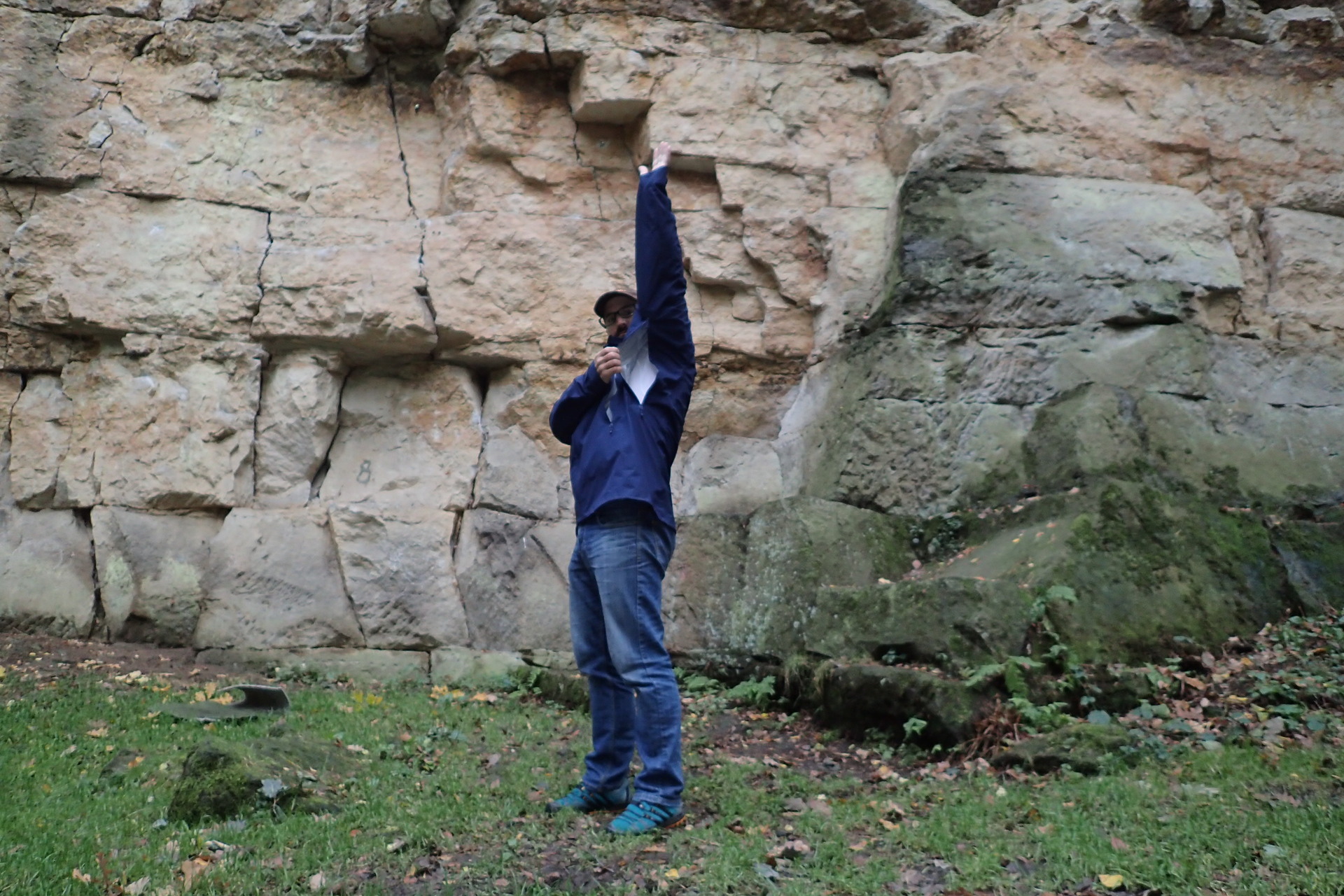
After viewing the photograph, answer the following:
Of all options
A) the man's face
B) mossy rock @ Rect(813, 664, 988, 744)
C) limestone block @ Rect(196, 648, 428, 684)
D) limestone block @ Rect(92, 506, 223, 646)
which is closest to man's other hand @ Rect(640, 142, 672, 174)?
the man's face

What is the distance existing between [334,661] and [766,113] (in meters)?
5.30

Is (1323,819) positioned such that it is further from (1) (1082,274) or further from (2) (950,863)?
(1) (1082,274)

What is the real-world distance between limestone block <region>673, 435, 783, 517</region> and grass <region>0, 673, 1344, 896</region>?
299 centimetres

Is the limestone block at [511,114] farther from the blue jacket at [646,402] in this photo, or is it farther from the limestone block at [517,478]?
the blue jacket at [646,402]

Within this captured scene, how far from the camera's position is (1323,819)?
356 cm

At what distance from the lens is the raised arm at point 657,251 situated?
4.11m

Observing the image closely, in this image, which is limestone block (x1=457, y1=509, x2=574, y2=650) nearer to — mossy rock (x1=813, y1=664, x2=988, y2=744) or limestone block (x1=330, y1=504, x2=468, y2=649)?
limestone block (x1=330, y1=504, x2=468, y2=649)

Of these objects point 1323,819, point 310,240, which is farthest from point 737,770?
point 310,240

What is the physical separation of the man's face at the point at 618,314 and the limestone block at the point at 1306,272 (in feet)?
18.7

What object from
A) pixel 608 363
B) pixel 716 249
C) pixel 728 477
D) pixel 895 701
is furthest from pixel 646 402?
pixel 716 249

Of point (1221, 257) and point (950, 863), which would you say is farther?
point (1221, 257)

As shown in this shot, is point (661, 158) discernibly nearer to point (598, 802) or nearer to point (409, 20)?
point (598, 802)

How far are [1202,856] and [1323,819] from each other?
0.51 m

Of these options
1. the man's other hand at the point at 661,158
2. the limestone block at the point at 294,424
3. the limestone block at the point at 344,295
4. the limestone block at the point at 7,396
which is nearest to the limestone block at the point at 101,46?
the limestone block at the point at 344,295
